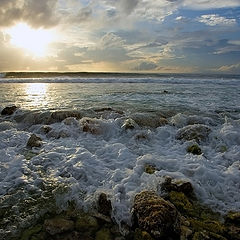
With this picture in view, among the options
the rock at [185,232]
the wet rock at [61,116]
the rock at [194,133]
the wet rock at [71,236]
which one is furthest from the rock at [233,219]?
the wet rock at [61,116]

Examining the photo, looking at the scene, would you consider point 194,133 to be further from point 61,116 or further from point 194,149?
point 61,116

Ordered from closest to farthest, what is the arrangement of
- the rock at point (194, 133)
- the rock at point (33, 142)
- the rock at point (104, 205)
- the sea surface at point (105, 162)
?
1. the rock at point (104, 205)
2. the sea surface at point (105, 162)
3. the rock at point (33, 142)
4. the rock at point (194, 133)

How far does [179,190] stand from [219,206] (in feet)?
2.34

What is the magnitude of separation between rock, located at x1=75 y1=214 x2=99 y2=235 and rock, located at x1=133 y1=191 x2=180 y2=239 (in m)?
0.60

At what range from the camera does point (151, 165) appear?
6.09 meters

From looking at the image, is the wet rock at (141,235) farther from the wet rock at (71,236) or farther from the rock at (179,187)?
the rock at (179,187)

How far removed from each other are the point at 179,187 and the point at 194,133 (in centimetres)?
343

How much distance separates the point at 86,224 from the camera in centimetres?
409

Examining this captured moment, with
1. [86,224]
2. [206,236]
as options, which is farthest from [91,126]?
[206,236]

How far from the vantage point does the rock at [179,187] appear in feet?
16.3

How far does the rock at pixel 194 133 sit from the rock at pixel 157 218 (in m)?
4.21

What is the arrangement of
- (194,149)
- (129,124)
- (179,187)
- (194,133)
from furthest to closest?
Answer: (129,124), (194,133), (194,149), (179,187)

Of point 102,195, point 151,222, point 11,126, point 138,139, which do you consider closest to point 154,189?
point 102,195

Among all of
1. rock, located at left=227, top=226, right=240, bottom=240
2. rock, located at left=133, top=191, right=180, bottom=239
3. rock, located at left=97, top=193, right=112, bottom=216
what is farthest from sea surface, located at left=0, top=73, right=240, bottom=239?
rock, located at left=227, top=226, right=240, bottom=240
